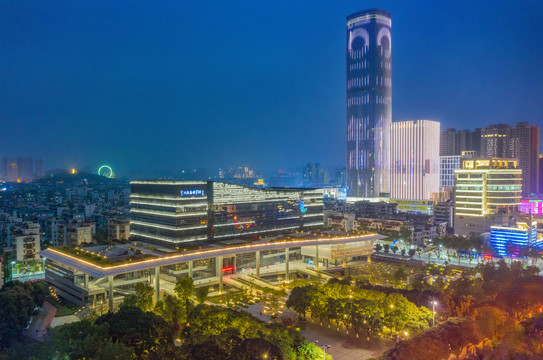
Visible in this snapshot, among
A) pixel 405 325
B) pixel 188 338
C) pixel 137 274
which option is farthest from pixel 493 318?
pixel 137 274

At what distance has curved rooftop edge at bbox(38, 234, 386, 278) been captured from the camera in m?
37.5

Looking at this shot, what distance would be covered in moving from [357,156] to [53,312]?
97887 mm

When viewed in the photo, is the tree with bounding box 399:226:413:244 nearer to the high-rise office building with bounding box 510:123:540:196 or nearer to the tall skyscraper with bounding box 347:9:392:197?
the tall skyscraper with bounding box 347:9:392:197

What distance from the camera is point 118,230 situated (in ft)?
209

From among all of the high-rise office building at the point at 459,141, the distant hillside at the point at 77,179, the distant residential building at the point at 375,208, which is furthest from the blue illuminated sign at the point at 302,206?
the distant hillside at the point at 77,179

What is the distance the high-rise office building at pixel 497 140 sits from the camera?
132 m

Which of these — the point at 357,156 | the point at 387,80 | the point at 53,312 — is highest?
the point at 387,80

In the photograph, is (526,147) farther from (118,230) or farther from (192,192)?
(118,230)

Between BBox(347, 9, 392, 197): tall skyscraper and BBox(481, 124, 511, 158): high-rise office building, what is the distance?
36.2m

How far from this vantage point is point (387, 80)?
121625 millimetres

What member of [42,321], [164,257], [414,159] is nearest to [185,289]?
[164,257]

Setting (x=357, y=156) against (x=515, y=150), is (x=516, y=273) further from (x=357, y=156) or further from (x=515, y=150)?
(x=515, y=150)

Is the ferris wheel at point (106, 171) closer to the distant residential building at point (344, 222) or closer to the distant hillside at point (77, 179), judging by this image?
the distant hillside at point (77, 179)

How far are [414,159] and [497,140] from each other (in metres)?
35.2
